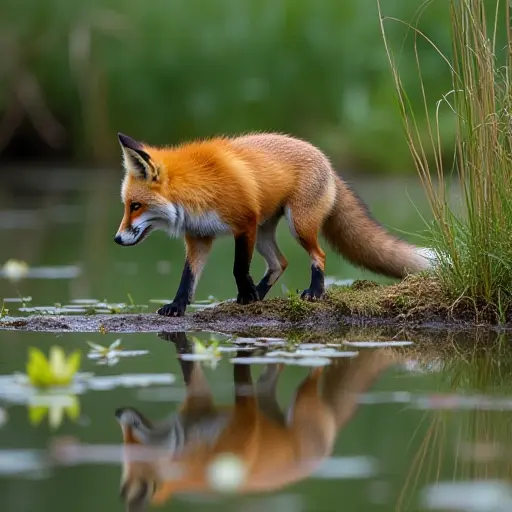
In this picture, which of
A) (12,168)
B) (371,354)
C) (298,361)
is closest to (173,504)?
(298,361)

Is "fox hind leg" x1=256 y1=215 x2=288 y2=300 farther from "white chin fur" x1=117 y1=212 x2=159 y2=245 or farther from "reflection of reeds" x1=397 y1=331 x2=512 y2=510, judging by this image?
"reflection of reeds" x1=397 y1=331 x2=512 y2=510

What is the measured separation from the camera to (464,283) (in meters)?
6.95

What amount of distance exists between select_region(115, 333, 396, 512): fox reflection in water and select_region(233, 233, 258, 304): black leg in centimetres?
164

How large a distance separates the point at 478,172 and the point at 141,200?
6.74 feet

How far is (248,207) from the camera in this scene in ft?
24.0

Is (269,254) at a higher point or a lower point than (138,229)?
lower

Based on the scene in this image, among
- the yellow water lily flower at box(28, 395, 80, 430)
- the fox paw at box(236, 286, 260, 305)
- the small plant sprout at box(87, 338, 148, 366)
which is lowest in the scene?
the fox paw at box(236, 286, 260, 305)

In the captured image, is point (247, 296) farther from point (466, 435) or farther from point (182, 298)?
point (466, 435)

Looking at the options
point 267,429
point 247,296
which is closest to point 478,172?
point 247,296

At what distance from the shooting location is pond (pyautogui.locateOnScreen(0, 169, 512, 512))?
3.77 m

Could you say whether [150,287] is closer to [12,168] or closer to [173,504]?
[173,504]

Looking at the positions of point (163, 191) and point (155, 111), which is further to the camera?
point (155, 111)

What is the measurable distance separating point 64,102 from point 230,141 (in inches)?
514

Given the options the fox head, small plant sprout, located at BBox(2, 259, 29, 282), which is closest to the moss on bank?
the fox head
